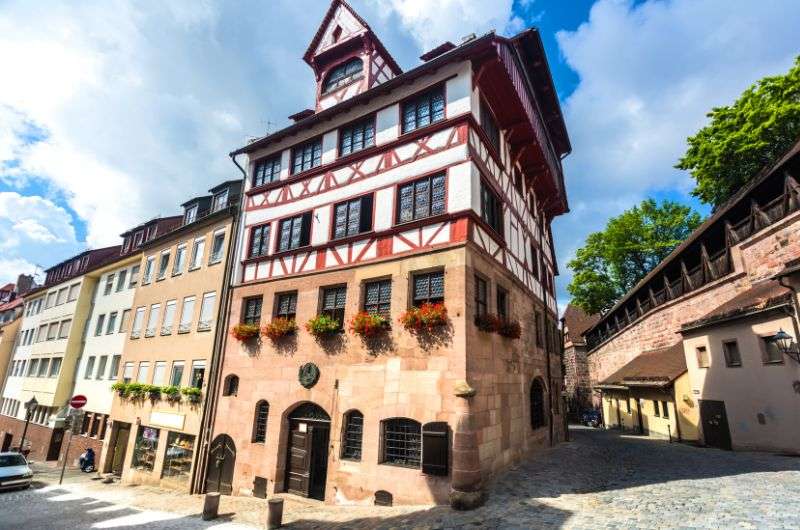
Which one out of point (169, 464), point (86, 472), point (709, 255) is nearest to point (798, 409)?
point (709, 255)

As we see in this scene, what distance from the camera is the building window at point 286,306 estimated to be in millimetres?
14281

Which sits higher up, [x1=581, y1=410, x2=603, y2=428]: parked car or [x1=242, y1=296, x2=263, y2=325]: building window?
[x1=242, y1=296, x2=263, y2=325]: building window

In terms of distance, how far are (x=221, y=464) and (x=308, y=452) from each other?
430 centimetres

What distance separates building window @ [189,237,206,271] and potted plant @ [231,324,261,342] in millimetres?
5965

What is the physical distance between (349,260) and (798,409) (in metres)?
14.5

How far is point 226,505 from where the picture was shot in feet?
40.6

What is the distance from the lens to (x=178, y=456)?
53.8 ft

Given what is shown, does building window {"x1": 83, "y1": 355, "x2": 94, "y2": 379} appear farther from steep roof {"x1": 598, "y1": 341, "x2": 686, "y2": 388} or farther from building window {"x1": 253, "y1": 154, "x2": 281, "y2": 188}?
steep roof {"x1": 598, "y1": 341, "x2": 686, "y2": 388}

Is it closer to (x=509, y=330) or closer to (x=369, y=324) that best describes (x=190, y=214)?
(x=369, y=324)

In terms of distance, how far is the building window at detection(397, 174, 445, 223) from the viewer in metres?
11.9

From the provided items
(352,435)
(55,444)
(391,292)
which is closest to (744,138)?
(391,292)

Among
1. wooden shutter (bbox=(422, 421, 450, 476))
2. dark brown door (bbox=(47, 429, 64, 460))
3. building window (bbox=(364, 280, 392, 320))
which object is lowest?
dark brown door (bbox=(47, 429, 64, 460))

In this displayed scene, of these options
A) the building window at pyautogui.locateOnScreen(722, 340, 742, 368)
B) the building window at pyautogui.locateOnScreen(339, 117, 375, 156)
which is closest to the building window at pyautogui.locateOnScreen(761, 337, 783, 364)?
the building window at pyautogui.locateOnScreen(722, 340, 742, 368)

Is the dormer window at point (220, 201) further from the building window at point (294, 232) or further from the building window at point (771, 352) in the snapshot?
the building window at point (771, 352)
